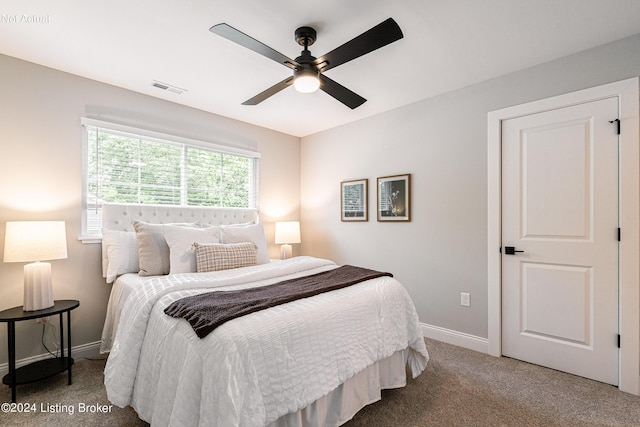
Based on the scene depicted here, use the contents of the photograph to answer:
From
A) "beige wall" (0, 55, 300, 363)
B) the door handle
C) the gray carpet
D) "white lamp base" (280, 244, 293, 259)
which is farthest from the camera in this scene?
"white lamp base" (280, 244, 293, 259)

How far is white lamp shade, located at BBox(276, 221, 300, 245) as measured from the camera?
3947 mm

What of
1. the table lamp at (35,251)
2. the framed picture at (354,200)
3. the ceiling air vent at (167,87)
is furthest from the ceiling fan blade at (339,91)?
the table lamp at (35,251)

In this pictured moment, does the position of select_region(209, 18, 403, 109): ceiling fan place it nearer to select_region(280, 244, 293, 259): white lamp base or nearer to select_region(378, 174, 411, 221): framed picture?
select_region(378, 174, 411, 221): framed picture

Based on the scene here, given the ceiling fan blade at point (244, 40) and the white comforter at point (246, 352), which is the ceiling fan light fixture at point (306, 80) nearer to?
the ceiling fan blade at point (244, 40)

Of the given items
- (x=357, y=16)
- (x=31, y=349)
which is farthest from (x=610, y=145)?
(x=31, y=349)

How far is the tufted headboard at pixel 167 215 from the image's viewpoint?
8.97ft

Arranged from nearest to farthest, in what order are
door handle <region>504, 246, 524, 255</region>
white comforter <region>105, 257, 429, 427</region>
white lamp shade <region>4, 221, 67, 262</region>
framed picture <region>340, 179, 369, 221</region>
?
white comforter <region>105, 257, 429, 427</region> → white lamp shade <region>4, 221, 67, 262</region> → door handle <region>504, 246, 524, 255</region> → framed picture <region>340, 179, 369, 221</region>

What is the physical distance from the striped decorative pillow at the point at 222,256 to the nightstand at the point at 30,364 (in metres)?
0.97

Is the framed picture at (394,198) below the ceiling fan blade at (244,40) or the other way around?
below

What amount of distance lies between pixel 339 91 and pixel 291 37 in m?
0.49

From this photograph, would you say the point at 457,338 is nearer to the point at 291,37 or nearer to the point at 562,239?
the point at 562,239

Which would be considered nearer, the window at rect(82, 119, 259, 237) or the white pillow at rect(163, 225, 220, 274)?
the white pillow at rect(163, 225, 220, 274)

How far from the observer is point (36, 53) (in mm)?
2312

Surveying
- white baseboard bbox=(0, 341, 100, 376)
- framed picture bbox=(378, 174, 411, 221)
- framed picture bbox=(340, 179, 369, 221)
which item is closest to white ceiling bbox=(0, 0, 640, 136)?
framed picture bbox=(378, 174, 411, 221)
